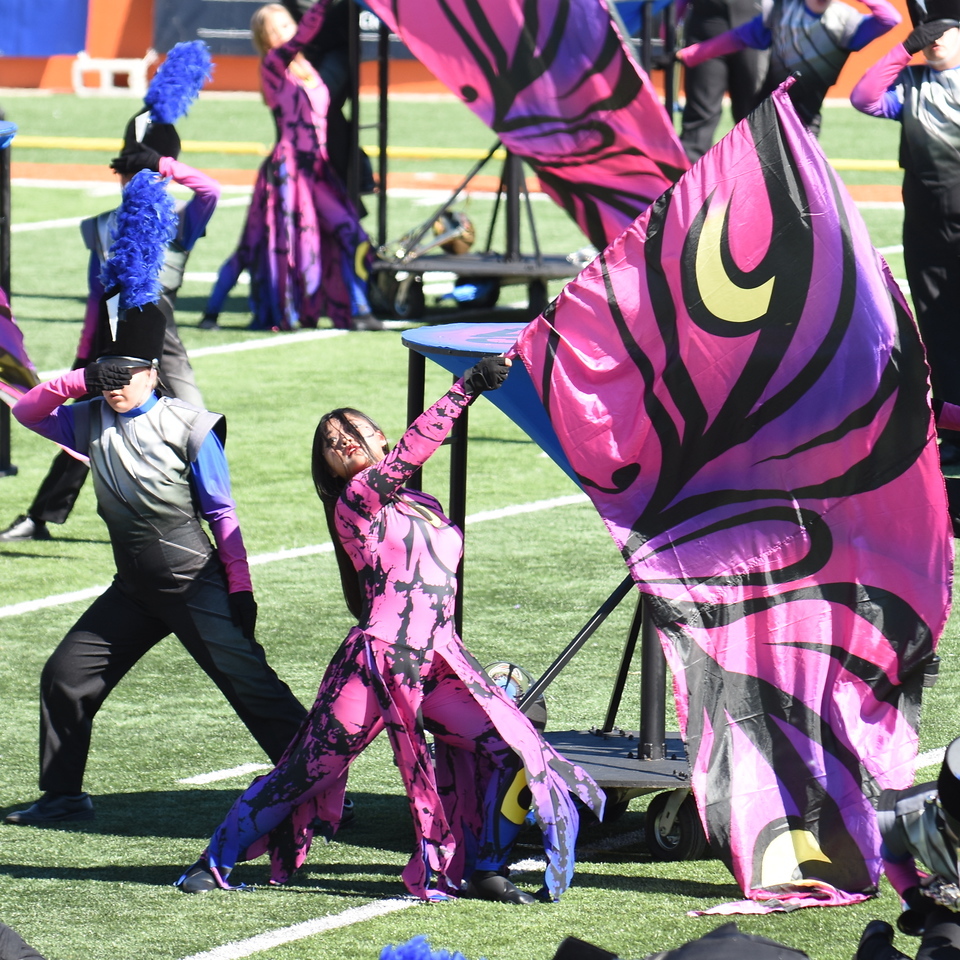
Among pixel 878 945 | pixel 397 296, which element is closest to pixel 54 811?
pixel 878 945

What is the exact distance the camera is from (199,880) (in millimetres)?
5641

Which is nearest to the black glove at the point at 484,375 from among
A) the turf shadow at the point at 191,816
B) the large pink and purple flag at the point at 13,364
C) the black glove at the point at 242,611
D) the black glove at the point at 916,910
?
the black glove at the point at 242,611

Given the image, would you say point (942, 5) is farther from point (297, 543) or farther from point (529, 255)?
point (529, 255)

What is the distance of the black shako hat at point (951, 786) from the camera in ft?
12.9

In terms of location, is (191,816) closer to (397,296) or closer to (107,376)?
(107,376)

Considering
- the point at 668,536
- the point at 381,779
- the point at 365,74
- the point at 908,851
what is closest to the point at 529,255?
the point at 381,779

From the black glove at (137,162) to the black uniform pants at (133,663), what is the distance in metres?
2.86

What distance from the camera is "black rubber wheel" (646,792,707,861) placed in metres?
5.80

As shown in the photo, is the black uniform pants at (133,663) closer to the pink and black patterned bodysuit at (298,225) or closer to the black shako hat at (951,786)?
the black shako hat at (951,786)

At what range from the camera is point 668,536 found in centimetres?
550

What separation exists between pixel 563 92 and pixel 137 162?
2404 millimetres

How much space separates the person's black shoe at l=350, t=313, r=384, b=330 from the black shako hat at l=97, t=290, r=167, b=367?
8.54 meters

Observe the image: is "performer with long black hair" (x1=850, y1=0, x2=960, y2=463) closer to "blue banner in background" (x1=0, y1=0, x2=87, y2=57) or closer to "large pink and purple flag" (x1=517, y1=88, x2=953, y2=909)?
"large pink and purple flag" (x1=517, y1=88, x2=953, y2=909)

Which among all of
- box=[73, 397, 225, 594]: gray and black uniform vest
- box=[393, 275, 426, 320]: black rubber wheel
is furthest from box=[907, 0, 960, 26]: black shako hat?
box=[393, 275, 426, 320]: black rubber wheel
